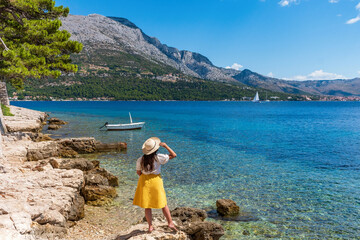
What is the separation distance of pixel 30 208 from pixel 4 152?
7.92 m

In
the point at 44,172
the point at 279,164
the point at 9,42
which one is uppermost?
the point at 9,42

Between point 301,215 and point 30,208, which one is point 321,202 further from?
point 30,208

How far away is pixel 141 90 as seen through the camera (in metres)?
190

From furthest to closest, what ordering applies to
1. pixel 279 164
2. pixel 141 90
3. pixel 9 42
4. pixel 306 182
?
pixel 141 90 → pixel 279 164 → pixel 9 42 → pixel 306 182

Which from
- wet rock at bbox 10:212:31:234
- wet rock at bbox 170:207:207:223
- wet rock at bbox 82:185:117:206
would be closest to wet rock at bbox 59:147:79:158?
wet rock at bbox 82:185:117:206

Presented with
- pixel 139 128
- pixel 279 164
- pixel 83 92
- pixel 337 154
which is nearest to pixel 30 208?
pixel 279 164

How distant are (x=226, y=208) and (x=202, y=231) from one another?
319 centimetres

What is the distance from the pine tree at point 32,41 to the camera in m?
13.1

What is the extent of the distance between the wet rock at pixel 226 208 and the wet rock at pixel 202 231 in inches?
108

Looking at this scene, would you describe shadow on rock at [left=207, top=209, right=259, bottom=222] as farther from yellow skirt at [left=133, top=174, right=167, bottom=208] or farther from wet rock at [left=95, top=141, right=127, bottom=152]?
wet rock at [left=95, top=141, right=127, bottom=152]

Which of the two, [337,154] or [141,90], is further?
[141,90]

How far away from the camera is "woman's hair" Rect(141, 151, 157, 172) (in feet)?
17.1

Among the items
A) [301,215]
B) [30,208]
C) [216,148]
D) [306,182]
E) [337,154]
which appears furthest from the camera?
[216,148]

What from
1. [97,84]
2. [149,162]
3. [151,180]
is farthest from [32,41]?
[97,84]
